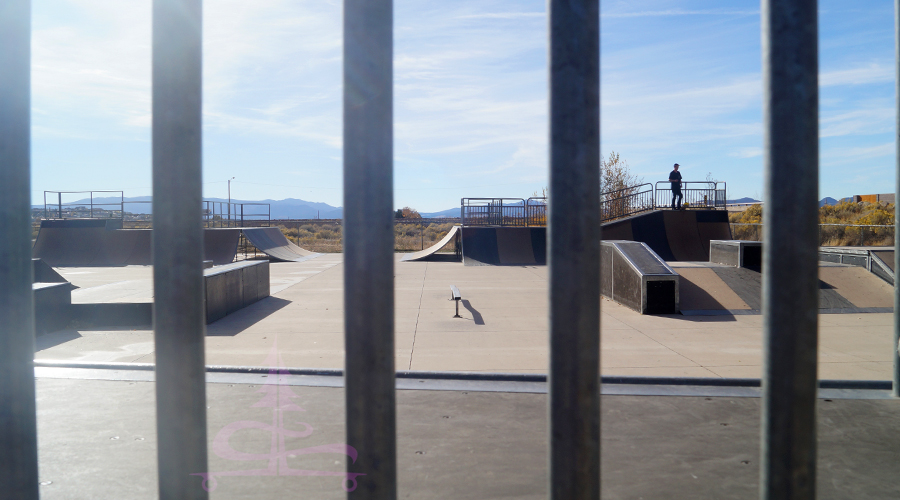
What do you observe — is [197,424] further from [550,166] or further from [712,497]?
[712,497]

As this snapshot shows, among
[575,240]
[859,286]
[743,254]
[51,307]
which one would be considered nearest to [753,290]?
[743,254]

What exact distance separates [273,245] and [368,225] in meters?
25.1

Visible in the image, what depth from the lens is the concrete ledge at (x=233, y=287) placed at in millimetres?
9211

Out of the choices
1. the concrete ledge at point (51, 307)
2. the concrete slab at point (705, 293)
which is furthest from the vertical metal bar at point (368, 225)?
the concrete slab at point (705, 293)

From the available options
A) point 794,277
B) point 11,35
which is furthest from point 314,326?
point 794,277

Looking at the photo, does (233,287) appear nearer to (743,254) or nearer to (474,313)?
(474,313)

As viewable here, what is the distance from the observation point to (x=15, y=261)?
1658 millimetres

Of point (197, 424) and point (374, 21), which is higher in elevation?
point (374, 21)

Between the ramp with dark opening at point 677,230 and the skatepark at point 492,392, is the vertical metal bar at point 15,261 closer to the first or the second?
the skatepark at point 492,392

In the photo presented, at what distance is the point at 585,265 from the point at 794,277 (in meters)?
0.56

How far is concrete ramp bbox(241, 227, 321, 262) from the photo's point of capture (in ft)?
76.3

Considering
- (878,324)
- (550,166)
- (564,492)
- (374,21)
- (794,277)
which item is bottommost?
(878,324)

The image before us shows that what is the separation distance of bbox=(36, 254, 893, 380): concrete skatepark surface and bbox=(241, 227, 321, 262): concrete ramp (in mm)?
11854

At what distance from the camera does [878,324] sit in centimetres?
904
